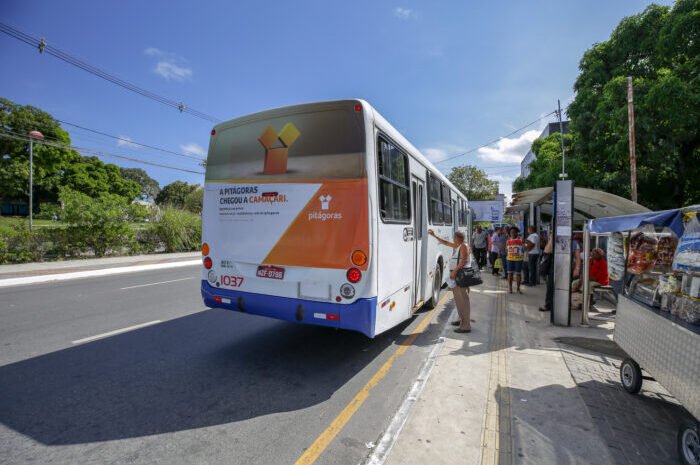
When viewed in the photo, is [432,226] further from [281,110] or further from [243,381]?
[243,381]

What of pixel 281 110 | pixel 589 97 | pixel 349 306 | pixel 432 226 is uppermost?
pixel 589 97

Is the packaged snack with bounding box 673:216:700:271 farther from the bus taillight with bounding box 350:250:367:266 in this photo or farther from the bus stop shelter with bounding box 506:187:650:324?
the bus taillight with bounding box 350:250:367:266

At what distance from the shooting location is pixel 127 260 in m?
17.1

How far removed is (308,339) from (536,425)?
3369mm

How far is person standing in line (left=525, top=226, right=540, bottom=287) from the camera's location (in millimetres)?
11008

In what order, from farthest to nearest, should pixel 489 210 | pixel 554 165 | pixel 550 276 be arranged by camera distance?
pixel 489 210
pixel 554 165
pixel 550 276

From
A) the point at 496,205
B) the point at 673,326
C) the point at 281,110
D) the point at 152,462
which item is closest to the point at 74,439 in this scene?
the point at 152,462

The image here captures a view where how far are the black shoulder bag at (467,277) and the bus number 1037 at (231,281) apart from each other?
3.64m

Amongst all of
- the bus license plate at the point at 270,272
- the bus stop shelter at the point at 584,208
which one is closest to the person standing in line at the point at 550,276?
the bus stop shelter at the point at 584,208

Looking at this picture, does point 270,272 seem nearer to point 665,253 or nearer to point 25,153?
point 665,253

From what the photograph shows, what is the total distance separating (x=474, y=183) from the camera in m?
51.9

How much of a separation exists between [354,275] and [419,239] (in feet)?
8.23

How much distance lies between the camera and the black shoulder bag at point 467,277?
6.07 metres

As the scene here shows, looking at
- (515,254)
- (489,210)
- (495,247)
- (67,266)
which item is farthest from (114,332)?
(489,210)
